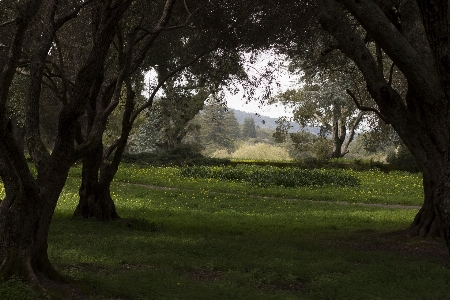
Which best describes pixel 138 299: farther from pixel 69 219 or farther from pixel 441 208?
pixel 69 219

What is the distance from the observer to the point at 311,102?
51344 mm

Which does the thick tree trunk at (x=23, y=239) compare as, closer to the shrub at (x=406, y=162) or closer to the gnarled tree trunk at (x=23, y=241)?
the gnarled tree trunk at (x=23, y=241)

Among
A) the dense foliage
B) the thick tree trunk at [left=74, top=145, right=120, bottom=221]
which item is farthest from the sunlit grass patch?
Answer: the dense foliage

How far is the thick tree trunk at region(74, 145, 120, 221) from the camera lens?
51.4ft

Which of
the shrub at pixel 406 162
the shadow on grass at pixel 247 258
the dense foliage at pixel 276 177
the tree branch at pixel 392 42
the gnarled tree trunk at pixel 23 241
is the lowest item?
the shadow on grass at pixel 247 258

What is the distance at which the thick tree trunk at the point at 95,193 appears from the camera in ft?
51.4

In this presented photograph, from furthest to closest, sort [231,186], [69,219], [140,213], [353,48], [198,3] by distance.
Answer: [231,186]
[140,213]
[198,3]
[69,219]
[353,48]

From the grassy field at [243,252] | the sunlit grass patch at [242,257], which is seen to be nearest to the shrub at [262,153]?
the grassy field at [243,252]

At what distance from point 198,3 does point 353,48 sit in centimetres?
621

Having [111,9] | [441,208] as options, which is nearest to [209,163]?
[111,9]

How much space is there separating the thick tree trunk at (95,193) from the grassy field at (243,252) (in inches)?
25.9

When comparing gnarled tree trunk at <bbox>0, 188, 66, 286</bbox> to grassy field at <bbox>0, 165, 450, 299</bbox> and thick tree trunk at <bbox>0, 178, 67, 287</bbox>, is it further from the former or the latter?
grassy field at <bbox>0, 165, 450, 299</bbox>

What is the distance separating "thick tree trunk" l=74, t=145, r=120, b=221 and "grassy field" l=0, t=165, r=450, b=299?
66cm

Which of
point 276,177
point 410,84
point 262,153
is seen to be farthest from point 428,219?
point 262,153
